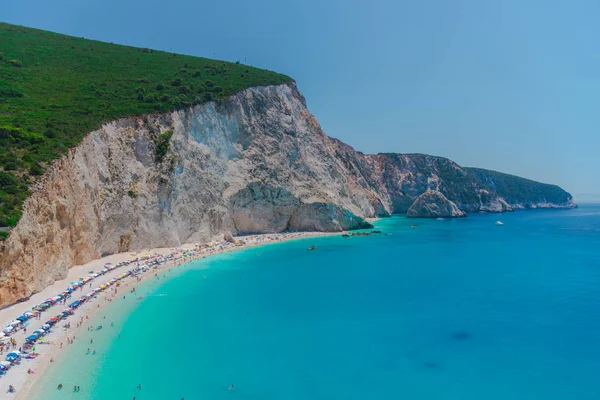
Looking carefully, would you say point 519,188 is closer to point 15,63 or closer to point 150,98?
point 150,98

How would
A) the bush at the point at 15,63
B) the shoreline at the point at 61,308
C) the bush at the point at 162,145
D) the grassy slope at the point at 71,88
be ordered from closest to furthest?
the shoreline at the point at 61,308
the grassy slope at the point at 71,88
the bush at the point at 162,145
the bush at the point at 15,63

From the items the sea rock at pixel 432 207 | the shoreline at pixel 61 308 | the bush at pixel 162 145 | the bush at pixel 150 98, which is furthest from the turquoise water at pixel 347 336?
the sea rock at pixel 432 207

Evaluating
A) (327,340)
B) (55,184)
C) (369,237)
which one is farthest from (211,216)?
(327,340)

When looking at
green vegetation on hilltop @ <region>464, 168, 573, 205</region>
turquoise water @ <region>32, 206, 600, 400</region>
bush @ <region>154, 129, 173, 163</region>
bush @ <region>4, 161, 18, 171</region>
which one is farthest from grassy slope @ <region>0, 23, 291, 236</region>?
green vegetation on hilltop @ <region>464, 168, 573, 205</region>

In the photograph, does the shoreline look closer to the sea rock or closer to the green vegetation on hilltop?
the sea rock

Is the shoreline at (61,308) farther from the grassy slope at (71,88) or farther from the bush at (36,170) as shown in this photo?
the bush at (36,170)

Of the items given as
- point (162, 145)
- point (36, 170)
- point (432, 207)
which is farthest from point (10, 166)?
point (432, 207)

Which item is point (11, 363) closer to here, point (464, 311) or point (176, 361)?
point (176, 361)
